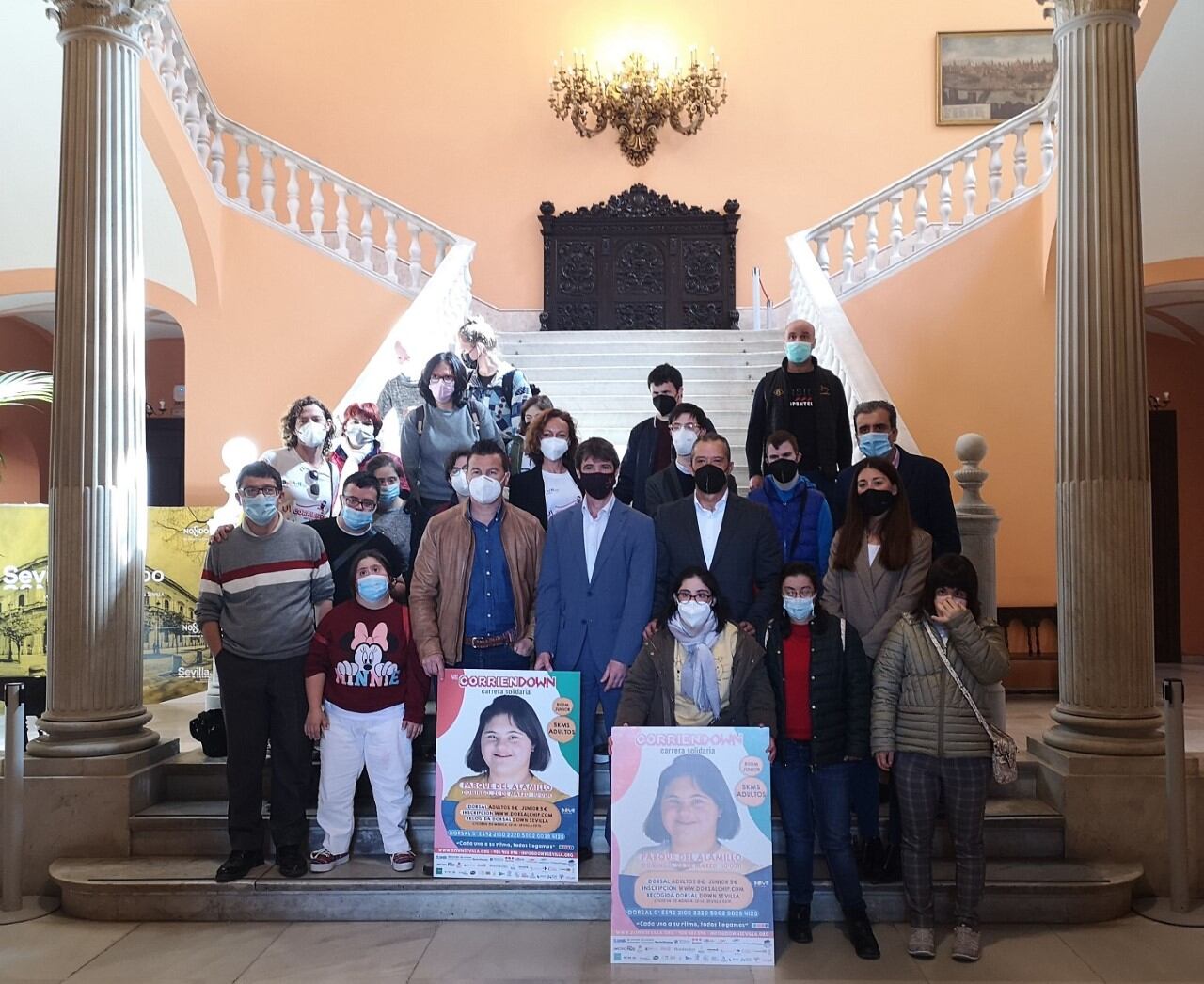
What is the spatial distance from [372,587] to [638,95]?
30.1 ft

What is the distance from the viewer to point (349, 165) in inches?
492

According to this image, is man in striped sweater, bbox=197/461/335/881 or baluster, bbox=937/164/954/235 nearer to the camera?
man in striped sweater, bbox=197/461/335/881

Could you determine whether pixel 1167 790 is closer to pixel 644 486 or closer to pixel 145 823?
pixel 644 486

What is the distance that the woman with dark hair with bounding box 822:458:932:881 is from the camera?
4355 mm

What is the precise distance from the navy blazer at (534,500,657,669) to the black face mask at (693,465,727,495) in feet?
0.85

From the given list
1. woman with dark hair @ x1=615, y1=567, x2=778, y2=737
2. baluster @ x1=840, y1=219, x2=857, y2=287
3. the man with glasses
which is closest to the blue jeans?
woman with dark hair @ x1=615, y1=567, x2=778, y2=737

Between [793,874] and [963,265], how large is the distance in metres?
6.66

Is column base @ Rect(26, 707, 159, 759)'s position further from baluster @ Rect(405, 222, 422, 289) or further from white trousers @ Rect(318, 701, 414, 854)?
baluster @ Rect(405, 222, 422, 289)

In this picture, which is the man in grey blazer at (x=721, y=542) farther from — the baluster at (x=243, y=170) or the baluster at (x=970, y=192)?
the baluster at (x=243, y=170)

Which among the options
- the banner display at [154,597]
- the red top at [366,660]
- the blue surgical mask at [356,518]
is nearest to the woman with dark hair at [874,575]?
the red top at [366,660]

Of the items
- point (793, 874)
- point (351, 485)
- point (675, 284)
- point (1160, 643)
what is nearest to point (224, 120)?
point (675, 284)

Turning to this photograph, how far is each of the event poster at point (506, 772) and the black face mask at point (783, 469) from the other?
1238mm

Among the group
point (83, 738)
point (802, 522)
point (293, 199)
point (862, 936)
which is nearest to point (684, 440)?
point (802, 522)

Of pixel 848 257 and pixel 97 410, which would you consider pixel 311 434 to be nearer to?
pixel 97 410
